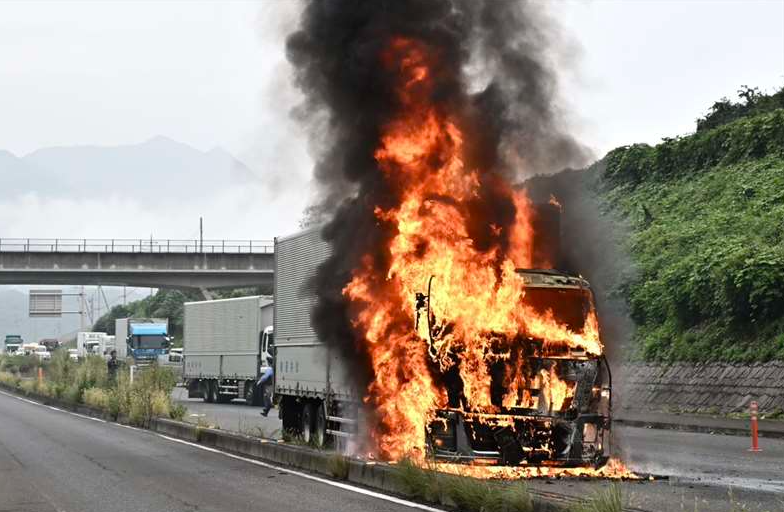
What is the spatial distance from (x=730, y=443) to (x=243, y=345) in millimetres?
20912

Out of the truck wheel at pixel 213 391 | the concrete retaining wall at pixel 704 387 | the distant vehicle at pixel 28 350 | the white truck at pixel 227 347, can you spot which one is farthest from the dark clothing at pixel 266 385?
the distant vehicle at pixel 28 350

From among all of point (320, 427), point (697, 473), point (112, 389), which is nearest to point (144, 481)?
point (320, 427)

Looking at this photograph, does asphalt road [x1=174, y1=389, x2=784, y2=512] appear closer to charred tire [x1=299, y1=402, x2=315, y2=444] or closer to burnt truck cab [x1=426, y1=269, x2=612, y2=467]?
burnt truck cab [x1=426, y1=269, x2=612, y2=467]

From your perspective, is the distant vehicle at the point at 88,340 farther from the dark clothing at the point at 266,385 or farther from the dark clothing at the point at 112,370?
the dark clothing at the point at 266,385

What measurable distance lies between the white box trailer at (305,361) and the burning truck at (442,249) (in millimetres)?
66

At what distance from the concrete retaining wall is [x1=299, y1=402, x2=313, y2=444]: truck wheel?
12000 millimetres

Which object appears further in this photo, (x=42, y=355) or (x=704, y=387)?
(x=42, y=355)

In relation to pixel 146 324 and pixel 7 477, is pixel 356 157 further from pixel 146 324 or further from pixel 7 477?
pixel 146 324

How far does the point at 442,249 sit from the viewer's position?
16.0m

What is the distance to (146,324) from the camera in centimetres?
7856

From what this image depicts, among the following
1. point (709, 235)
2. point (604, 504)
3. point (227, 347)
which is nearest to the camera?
point (604, 504)

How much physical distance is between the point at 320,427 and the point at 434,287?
15.4ft

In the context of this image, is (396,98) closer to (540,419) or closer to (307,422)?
(540,419)

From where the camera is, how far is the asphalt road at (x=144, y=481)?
516 inches
